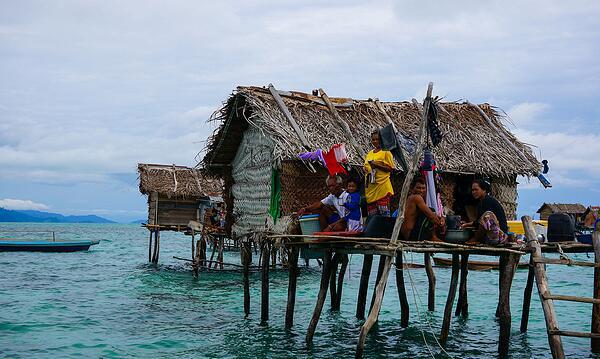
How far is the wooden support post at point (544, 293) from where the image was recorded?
7734mm

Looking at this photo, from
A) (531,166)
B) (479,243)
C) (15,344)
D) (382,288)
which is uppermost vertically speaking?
(531,166)

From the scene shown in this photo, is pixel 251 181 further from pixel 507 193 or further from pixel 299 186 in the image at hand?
pixel 507 193

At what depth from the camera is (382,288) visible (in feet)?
28.3

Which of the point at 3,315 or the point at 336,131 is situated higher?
the point at 336,131

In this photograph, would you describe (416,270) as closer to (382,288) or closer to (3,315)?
(3,315)

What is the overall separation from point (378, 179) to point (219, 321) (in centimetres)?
539

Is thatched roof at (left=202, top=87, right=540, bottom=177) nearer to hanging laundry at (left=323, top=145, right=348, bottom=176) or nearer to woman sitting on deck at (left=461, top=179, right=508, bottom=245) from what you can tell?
hanging laundry at (left=323, top=145, right=348, bottom=176)

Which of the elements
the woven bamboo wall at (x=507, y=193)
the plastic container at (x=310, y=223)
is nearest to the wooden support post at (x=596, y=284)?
the plastic container at (x=310, y=223)

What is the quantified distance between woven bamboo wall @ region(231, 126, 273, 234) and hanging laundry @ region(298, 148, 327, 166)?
1148 millimetres

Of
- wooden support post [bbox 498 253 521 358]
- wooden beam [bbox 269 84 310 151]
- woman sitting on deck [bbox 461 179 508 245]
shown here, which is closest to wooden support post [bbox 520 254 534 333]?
wooden support post [bbox 498 253 521 358]

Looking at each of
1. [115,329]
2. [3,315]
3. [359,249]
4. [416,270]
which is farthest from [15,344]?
[416,270]

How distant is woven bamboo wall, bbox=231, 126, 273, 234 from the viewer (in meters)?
13.6

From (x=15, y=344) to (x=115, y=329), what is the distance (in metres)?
1.97

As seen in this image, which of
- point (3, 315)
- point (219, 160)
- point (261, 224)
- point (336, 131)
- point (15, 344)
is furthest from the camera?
point (219, 160)
